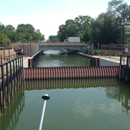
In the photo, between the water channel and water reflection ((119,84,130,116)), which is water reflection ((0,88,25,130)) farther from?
water reflection ((119,84,130,116))

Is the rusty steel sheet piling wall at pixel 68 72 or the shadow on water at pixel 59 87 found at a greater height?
the rusty steel sheet piling wall at pixel 68 72

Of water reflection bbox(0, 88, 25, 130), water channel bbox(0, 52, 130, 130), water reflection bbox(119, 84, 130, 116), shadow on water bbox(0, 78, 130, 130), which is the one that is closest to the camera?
water channel bbox(0, 52, 130, 130)

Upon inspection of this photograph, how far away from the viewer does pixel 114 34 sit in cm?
5525

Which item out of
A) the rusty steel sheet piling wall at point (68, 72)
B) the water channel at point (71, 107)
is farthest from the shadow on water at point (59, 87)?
the rusty steel sheet piling wall at point (68, 72)

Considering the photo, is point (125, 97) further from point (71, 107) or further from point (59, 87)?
point (59, 87)

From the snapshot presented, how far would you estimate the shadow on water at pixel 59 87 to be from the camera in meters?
11.5

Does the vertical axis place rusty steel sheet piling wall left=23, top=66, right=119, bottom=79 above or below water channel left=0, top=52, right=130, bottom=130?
above

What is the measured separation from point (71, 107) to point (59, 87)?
643 centimetres

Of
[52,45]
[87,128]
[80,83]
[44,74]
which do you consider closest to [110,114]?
[87,128]

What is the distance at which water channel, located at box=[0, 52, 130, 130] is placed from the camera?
10.5 m

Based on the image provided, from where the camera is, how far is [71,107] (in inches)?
510

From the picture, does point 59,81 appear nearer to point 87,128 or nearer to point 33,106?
point 33,106

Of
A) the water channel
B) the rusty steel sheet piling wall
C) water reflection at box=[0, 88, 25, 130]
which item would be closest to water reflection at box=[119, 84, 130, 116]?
the water channel

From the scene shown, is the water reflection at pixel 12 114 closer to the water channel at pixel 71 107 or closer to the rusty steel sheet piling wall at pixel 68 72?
the water channel at pixel 71 107
